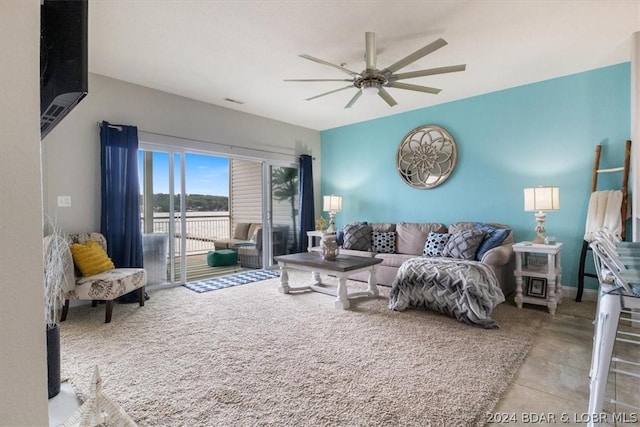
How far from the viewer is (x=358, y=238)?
495cm

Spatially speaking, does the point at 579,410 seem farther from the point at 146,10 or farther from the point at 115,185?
the point at 115,185

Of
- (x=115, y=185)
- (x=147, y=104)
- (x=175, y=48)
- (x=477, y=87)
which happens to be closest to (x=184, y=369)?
(x=115, y=185)

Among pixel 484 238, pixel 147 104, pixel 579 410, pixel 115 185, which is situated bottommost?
pixel 579 410

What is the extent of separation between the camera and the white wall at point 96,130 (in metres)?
3.51

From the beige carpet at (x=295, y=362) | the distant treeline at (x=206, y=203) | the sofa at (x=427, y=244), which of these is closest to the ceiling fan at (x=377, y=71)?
the sofa at (x=427, y=244)

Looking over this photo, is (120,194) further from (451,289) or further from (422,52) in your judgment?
(451,289)

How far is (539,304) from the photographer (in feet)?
11.4

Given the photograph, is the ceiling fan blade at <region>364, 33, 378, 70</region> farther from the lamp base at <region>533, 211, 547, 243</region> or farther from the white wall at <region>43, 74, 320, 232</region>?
the white wall at <region>43, 74, 320, 232</region>

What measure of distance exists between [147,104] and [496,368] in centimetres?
481

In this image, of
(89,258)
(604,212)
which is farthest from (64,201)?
(604,212)

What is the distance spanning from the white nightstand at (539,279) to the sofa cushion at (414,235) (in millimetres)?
1234

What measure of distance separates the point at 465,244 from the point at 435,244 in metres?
0.47

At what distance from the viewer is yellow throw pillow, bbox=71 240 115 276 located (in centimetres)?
317

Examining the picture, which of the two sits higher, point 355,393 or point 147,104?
point 147,104
